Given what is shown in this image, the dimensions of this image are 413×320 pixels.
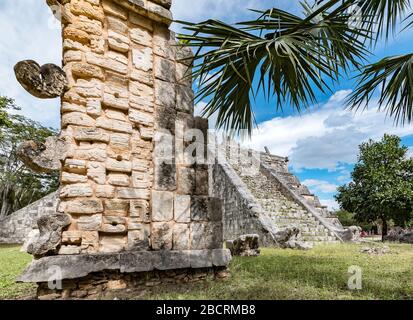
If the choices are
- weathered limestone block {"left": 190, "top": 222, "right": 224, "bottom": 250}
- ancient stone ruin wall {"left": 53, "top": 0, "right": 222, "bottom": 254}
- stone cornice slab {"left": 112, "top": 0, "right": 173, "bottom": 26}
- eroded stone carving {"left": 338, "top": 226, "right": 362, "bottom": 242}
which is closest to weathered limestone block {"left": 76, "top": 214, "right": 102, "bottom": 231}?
ancient stone ruin wall {"left": 53, "top": 0, "right": 222, "bottom": 254}

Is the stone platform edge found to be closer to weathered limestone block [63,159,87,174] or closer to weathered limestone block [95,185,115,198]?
weathered limestone block [95,185,115,198]

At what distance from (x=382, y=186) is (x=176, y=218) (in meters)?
11.9

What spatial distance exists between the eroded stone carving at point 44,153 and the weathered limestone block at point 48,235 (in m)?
0.54

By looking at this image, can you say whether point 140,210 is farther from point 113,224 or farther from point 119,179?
point 119,179

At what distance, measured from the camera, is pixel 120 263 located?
131 inches

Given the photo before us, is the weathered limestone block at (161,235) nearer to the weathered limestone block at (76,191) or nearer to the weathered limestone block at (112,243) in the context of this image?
the weathered limestone block at (112,243)

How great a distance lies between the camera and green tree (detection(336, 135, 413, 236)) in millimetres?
12305

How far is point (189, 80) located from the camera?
4.49 m

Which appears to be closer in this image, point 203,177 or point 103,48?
point 103,48

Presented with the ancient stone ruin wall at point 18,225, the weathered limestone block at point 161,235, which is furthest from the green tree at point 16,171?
the weathered limestone block at point 161,235

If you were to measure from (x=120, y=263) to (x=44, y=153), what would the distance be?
1.48 meters

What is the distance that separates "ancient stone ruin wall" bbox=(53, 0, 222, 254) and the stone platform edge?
0.12 meters
